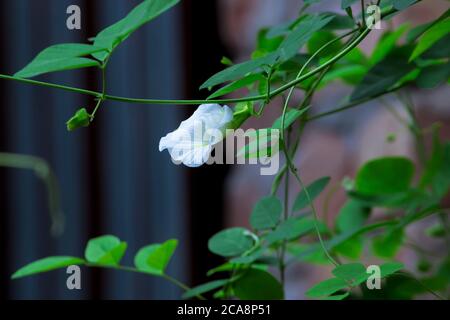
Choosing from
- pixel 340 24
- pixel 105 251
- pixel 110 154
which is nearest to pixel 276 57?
pixel 340 24

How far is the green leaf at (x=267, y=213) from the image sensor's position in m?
0.43

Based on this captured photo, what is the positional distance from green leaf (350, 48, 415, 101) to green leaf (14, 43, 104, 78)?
179mm

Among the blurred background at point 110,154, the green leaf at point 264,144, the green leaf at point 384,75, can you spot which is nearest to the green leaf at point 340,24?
the green leaf at point 384,75

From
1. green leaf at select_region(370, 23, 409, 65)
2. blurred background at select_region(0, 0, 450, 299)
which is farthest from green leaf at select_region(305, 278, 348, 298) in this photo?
blurred background at select_region(0, 0, 450, 299)

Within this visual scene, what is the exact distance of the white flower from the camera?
0.31m

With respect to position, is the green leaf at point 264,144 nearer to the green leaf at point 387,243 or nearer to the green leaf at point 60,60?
the green leaf at point 60,60

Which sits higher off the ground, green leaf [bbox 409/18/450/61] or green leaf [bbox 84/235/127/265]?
green leaf [bbox 409/18/450/61]

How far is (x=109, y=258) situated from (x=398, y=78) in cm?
23

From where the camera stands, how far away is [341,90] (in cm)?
88

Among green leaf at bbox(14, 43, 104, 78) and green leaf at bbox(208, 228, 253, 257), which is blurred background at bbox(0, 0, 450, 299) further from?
green leaf at bbox(14, 43, 104, 78)

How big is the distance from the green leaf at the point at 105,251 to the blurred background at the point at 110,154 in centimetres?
Result: 69

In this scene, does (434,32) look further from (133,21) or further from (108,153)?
(108,153)

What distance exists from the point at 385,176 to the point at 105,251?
22cm
